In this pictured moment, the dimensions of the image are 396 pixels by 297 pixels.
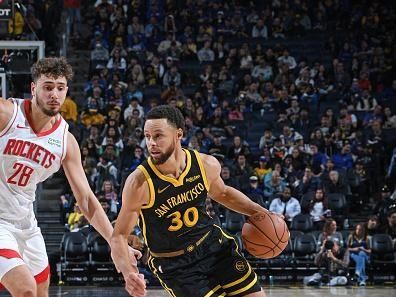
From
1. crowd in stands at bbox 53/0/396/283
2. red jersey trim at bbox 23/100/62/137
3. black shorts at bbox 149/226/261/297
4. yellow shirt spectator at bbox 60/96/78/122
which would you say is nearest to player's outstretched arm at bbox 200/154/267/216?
black shorts at bbox 149/226/261/297

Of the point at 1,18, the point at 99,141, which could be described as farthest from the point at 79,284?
the point at 1,18

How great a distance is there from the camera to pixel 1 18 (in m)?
11.6

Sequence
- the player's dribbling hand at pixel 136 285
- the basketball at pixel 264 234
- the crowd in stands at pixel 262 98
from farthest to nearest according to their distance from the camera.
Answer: the crowd in stands at pixel 262 98
the basketball at pixel 264 234
the player's dribbling hand at pixel 136 285

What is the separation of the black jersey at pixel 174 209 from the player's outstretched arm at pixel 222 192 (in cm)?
7

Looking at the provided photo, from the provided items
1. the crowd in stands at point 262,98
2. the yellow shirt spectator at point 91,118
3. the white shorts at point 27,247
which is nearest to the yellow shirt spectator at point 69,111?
the crowd in stands at point 262,98

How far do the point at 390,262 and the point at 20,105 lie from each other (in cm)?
941

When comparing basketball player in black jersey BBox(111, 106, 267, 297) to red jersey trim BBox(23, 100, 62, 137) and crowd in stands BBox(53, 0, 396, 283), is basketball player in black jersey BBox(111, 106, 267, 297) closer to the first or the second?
red jersey trim BBox(23, 100, 62, 137)

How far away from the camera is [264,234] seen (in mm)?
5742

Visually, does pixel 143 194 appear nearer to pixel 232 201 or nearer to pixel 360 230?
pixel 232 201

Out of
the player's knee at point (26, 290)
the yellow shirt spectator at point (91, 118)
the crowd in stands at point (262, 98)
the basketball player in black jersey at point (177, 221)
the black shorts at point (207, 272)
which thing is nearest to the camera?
the player's knee at point (26, 290)

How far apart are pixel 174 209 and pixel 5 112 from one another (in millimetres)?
1335

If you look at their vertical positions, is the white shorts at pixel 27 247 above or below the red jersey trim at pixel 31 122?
below

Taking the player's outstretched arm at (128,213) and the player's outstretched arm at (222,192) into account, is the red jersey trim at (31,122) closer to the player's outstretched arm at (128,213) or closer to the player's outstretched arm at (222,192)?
the player's outstretched arm at (128,213)

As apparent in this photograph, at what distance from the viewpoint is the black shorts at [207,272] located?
5.29 meters
